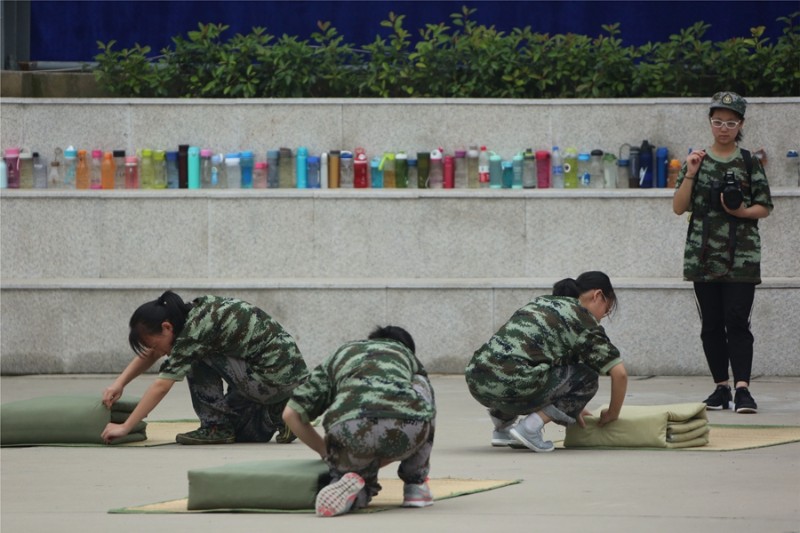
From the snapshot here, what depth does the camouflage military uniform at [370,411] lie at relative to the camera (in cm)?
602

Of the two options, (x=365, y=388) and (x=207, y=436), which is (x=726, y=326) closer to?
(x=207, y=436)

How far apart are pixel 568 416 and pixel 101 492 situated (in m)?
2.42

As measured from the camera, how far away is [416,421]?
6.09 meters

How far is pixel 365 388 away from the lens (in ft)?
20.0

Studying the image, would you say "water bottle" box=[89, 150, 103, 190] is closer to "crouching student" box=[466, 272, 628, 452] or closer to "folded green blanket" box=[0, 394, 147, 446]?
"folded green blanket" box=[0, 394, 147, 446]

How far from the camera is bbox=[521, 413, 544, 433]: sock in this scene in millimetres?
7832

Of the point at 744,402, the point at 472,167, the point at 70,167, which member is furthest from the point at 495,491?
the point at 70,167

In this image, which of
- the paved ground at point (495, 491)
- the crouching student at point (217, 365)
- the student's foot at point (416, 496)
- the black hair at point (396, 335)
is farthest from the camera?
the crouching student at point (217, 365)

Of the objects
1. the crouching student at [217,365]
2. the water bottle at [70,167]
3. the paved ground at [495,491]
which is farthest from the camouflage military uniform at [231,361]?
the water bottle at [70,167]

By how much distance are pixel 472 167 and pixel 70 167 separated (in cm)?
326

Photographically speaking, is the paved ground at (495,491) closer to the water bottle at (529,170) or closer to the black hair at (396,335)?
the black hair at (396,335)

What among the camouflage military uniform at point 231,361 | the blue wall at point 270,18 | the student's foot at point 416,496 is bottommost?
the student's foot at point 416,496

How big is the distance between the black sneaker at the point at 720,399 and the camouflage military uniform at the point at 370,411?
11.9 ft

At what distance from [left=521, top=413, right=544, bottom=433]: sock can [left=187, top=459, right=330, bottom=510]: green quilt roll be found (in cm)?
185
